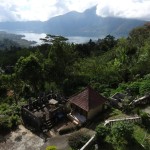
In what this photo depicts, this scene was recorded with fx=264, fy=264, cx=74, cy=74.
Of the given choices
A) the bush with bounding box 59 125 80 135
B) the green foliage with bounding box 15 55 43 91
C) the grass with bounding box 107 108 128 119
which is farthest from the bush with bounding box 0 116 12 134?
the grass with bounding box 107 108 128 119

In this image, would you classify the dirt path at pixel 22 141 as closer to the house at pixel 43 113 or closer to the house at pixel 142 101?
the house at pixel 43 113

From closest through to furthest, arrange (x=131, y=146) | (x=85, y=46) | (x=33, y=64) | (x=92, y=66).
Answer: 1. (x=131, y=146)
2. (x=33, y=64)
3. (x=92, y=66)
4. (x=85, y=46)

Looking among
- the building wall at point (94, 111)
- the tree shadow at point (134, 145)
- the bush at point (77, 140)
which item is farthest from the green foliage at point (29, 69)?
the tree shadow at point (134, 145)

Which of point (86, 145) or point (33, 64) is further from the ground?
point (33, 64)

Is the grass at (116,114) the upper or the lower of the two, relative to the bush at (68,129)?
upper

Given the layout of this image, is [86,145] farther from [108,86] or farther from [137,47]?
[137,47]

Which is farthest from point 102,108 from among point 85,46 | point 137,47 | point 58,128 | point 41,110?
point 85,46

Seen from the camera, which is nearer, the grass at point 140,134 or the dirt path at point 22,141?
the grass at point 140,134

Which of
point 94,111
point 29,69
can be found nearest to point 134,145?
point 94,111
